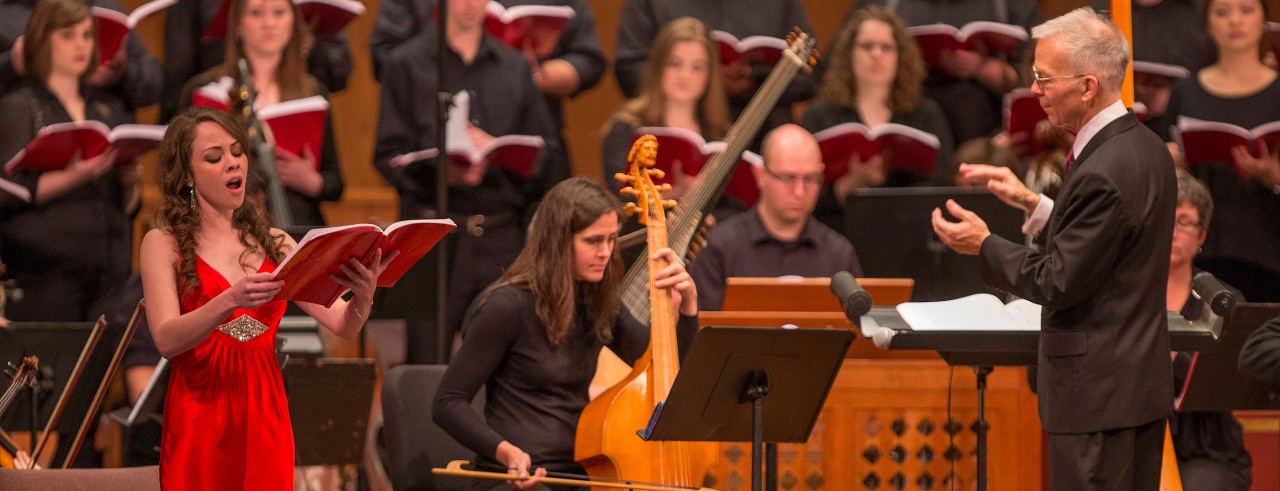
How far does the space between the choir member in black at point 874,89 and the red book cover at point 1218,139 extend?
872 mm

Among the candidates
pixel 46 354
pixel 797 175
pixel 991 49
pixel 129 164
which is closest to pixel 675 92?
pixel 797 175

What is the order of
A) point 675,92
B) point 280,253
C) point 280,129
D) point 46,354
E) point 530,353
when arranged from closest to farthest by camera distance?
point 280,253
point 530,353
point 46,354
point 280,129
point 675,92

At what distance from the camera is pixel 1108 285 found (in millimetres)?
2969

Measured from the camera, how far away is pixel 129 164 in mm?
5137

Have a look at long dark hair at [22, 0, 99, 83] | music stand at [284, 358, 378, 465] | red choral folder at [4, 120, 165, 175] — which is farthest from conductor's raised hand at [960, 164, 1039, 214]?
long dark hair at [22, 0, 99, 83]

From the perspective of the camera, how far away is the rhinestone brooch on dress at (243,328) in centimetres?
287

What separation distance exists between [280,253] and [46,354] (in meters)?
1.46

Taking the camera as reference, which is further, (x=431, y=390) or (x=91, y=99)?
(x=91, y=99)

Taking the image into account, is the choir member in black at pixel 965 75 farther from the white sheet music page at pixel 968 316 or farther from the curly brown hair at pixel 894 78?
the white sheet music page at pixel 968 316

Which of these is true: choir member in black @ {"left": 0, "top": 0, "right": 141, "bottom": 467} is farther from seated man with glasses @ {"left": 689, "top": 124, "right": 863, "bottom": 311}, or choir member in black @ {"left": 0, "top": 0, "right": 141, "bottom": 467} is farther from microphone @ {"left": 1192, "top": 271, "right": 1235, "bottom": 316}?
microphone @ {"left": 1192, "top": 271, "right": 1235, "bottom": 316}

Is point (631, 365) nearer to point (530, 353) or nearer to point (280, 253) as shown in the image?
point (530, 353)

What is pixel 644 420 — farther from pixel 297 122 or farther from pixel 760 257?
pixel 297 122

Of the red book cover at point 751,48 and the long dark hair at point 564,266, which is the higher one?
the red book cover at point 751,48

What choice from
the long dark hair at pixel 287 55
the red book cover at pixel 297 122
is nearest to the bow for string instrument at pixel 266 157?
the red book cover at pixel 297 122
